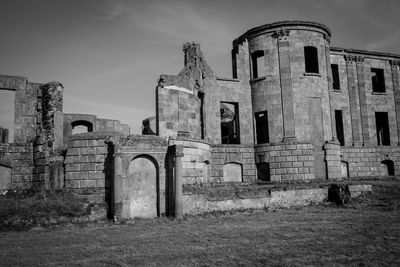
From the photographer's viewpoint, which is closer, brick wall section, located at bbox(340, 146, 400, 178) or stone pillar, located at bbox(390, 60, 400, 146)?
brick wall section, located at bbox(340, 146, 400, 178)

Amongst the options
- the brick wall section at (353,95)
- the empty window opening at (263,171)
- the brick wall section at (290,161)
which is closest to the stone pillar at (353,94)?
the brick wall section at (353,95)

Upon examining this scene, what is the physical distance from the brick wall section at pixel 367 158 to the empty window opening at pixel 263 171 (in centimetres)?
→ 652

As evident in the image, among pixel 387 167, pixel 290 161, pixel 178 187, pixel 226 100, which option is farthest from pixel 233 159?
pixel 387 167

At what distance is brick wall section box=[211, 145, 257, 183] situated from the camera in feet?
70.1

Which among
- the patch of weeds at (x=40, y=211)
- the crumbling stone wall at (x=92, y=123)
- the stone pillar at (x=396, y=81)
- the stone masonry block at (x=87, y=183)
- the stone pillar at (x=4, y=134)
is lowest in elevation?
the patch of weeds at (x=40, y=211)

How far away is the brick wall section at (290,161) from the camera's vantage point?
21.3 m

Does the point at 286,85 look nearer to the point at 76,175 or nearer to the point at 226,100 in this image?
the point at 226,100

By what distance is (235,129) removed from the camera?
79.2ft

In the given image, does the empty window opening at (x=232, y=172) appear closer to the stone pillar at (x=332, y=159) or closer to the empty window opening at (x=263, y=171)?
the empty window opening at (x=263, y=171)

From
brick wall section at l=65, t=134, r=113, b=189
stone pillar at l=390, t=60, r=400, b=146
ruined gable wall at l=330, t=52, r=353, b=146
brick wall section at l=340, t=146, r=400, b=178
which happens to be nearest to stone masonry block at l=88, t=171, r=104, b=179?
brick wall section at l=65, t=134, r=113, b=189

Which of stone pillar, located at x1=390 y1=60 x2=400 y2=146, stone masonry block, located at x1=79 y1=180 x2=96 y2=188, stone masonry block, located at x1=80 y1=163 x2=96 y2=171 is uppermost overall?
stone pillar, located at x1=390 y1=60 x2=400 y2=146

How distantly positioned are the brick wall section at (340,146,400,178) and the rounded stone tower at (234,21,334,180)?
3651 mm

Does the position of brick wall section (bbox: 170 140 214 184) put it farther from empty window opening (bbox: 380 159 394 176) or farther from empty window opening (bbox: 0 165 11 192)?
empty window opening (bbox: 380 159 394 176)

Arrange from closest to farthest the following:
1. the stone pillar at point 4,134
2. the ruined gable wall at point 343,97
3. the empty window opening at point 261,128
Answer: the stone pillar at point 4,134
the empty window opening at point 261,128
the ruined gable wall at point 343,97
